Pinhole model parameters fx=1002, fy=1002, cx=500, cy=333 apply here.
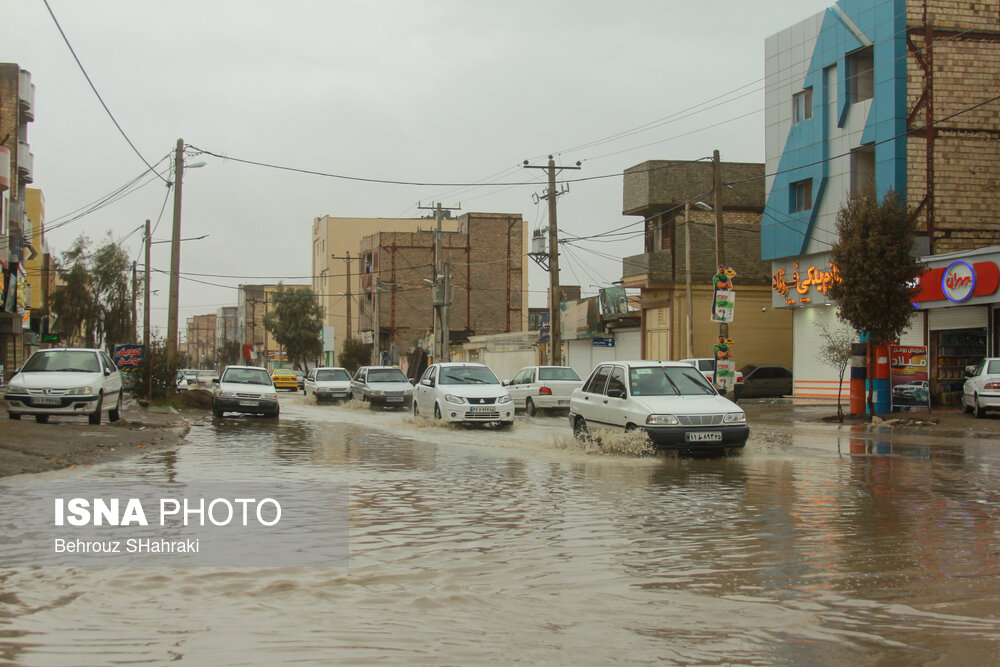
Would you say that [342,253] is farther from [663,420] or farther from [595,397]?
[663,420]

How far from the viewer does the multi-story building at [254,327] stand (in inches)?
4914

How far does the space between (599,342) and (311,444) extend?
109ft

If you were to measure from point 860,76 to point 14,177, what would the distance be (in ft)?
130

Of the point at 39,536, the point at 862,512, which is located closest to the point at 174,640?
the point at 39,536

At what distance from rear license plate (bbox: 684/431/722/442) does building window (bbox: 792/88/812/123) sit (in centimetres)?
2400

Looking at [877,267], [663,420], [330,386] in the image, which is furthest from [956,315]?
[330,386]

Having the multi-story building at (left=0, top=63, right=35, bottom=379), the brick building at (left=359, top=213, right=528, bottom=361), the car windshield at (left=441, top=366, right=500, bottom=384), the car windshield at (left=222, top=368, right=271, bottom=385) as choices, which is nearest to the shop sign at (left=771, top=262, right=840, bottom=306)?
the car windshield at (left=441, top=366, right=500, bottom=384)

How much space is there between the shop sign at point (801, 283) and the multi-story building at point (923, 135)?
146mm

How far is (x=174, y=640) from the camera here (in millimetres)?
5188

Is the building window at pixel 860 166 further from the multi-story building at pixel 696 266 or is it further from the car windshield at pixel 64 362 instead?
the car windshield at pixel 64 362

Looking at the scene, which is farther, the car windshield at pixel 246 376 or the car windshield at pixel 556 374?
the car windshield at pixel 556 374

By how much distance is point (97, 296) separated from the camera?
205ft

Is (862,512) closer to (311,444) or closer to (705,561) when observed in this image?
(705,561)

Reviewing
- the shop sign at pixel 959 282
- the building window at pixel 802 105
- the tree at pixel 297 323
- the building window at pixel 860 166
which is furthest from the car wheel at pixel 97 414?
the tree at pixel 297 323
